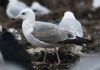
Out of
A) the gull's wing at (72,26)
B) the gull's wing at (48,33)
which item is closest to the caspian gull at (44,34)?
the gull's wing at (48,33)

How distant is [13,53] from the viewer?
7871 mm

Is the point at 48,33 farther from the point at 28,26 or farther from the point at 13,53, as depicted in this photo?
the point at 13,53

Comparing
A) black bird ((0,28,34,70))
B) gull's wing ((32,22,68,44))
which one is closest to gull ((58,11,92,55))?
gull's wing ((32,22,68,44))

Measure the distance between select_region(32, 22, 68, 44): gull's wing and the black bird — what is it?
2.10 m

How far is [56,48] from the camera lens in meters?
10.8

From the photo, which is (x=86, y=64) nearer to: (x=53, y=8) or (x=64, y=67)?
(x=64, y=67)

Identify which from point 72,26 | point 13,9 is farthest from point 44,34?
point 13,9

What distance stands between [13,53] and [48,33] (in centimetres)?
261

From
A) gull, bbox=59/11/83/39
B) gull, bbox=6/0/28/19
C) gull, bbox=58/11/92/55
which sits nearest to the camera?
gull, bbox=58/11/92/55

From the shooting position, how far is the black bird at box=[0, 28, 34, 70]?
7.69 meters

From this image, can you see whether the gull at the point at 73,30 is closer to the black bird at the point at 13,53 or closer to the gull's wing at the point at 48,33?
the gull's wing at the point at 48,33

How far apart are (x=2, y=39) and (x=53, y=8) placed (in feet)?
51.4

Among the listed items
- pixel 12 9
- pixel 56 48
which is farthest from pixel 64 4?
pixel 56 48

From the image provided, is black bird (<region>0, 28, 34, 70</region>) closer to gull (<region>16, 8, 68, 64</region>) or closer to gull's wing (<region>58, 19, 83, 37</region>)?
gull (<region>16, 8, 68, 64</region>)
